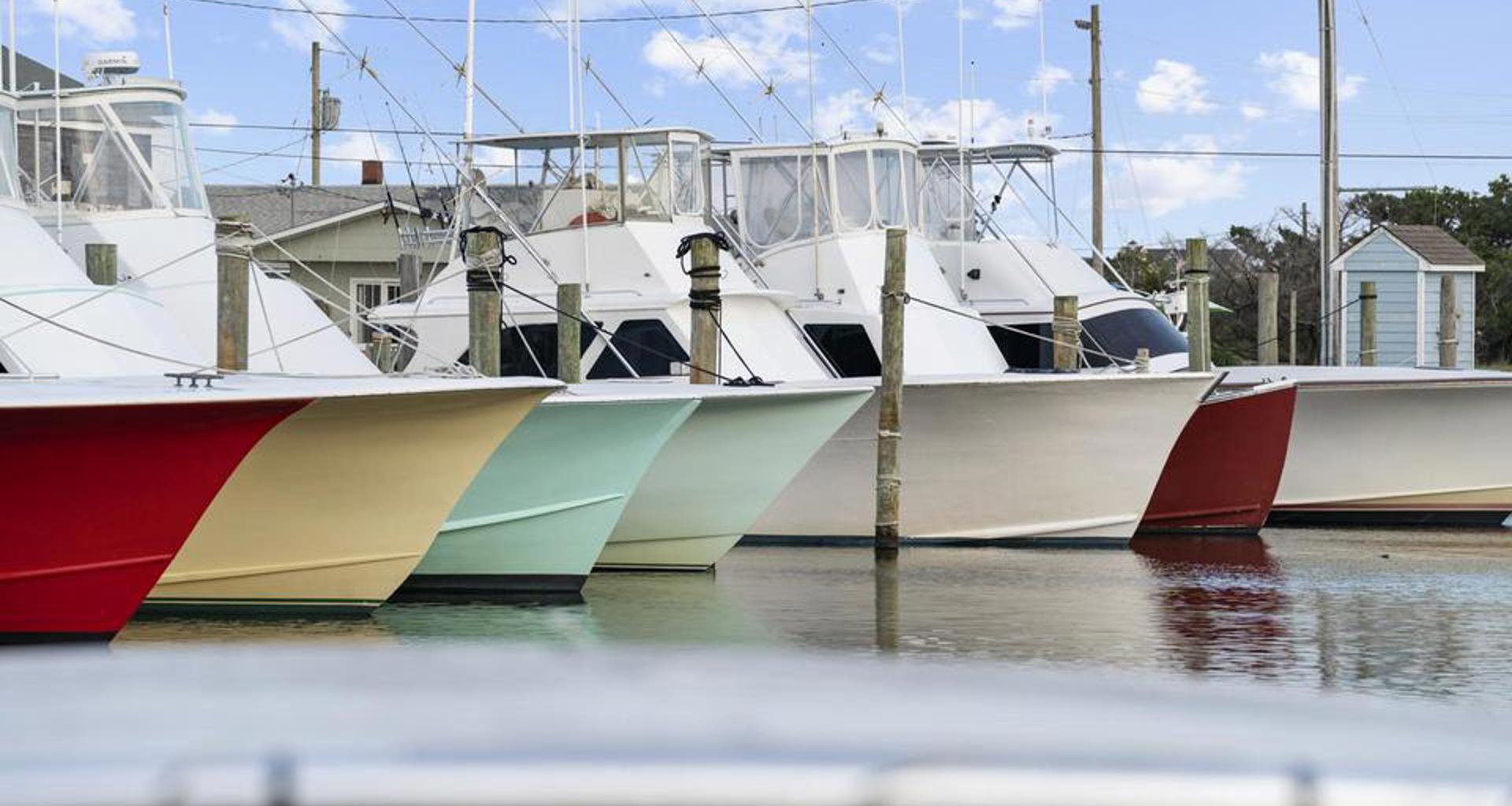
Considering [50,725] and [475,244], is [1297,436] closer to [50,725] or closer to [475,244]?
[475,244]

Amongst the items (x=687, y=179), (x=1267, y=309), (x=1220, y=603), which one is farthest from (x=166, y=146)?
(x=1267, y=309)

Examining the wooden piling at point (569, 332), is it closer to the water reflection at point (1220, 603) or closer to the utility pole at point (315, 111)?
the water reflection at point (1220, 603)

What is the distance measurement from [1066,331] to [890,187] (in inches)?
134

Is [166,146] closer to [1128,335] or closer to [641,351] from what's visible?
[641,351]

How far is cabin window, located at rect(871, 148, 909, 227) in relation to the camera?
23.9 meters

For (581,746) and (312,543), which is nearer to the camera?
(581,746)

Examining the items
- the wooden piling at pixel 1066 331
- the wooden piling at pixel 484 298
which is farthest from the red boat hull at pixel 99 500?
the wooden piling at pixel 1066 331

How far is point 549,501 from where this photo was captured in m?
15.3

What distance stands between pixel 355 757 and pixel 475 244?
15.5 metres

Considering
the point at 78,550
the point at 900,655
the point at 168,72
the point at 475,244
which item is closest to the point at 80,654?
the point at 78,550

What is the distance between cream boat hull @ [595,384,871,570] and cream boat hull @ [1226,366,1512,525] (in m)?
8.84

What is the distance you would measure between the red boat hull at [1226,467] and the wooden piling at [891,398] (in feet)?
15.3

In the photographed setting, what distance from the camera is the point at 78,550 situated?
35.7ft

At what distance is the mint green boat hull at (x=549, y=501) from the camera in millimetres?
15195
